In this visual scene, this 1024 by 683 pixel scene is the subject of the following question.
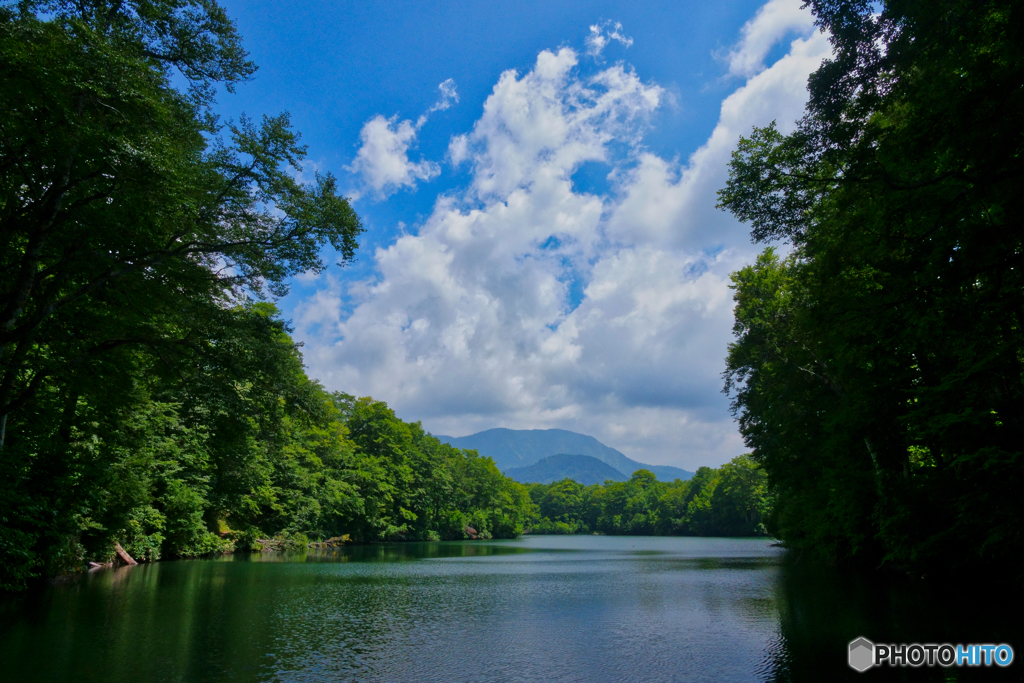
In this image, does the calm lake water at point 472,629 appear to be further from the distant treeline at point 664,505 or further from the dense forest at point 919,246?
the distant treeline at point 664,505

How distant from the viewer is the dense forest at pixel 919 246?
7.75m

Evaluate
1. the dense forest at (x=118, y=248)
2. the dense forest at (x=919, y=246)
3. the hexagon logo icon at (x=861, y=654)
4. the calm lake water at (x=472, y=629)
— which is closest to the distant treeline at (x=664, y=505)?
the dense forest at (x=919, y=246)

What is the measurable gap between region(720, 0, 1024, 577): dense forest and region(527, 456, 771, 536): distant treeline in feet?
183

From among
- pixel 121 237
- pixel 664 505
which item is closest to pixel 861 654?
pixel 121 237

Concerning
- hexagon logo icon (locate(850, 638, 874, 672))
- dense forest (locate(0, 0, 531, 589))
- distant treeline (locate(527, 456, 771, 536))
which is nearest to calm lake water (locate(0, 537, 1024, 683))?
hexagon logo icon (locate(850, 638, 874, 672))

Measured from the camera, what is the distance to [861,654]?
34.2 ft

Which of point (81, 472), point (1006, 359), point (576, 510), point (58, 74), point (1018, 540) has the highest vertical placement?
point (58, 74)

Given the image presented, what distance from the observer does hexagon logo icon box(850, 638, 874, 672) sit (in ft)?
32.0

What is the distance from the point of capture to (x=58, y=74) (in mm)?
8344

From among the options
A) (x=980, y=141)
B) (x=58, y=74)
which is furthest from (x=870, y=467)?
(x=58, y=74)

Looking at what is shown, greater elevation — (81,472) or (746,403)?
(746,403)

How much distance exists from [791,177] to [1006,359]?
208 inches

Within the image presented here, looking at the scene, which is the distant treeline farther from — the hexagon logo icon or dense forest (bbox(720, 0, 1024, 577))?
the hexagon logo icon

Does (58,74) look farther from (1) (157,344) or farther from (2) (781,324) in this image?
(2) (781,324)
